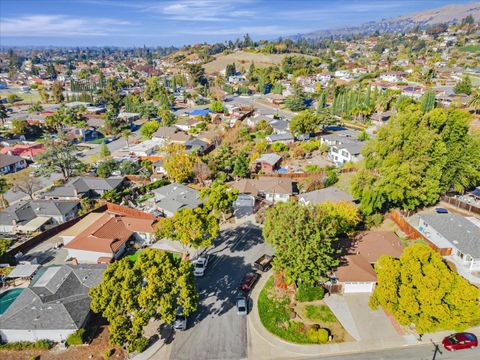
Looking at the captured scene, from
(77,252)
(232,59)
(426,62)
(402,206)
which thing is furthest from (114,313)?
(232,59)

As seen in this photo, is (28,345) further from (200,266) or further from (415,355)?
(415,355)

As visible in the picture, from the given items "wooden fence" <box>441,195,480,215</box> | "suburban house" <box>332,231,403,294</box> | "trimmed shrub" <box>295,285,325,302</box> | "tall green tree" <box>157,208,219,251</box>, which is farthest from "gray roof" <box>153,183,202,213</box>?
"wooden fence" <box>441,195,480,215</box>

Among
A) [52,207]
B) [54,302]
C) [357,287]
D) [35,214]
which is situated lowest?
[35,214]

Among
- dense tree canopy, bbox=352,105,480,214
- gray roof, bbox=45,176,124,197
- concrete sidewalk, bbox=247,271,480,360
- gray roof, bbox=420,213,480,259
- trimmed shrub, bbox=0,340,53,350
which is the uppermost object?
dense tree canopy, bbox=352,105,480,214

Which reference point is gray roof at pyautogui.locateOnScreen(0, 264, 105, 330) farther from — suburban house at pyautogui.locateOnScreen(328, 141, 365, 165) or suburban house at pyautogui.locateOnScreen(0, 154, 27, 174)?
suburban house at pyautogui.locateOnScreen(0, 154, 27, 174)

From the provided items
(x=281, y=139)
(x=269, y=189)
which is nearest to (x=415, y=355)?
(x=269, y=189)

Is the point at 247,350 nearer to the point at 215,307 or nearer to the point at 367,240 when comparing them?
the point at 215,307

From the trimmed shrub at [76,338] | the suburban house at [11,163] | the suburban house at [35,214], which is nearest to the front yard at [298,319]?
the trimmed shrub at [76,338]
